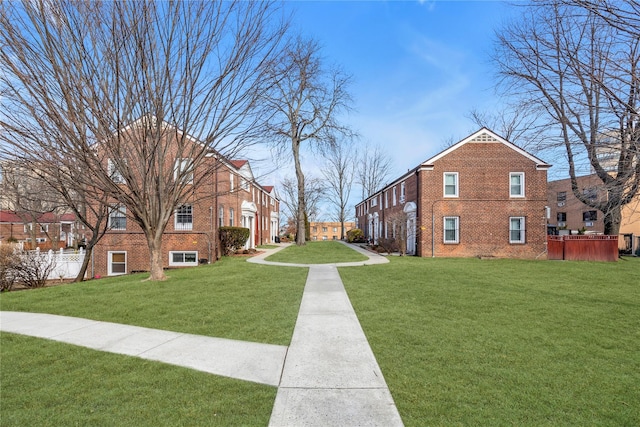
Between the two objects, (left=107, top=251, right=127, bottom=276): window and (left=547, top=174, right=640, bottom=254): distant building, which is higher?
(left=547, top=174, right=640, bottom=254): distant building

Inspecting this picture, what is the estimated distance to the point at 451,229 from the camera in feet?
63.6

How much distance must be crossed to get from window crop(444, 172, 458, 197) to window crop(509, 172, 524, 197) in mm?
3160

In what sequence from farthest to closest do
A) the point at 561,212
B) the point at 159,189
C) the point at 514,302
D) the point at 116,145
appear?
the point at 561,212, the point at 159,189, the point at 116,145, the point at 514,302

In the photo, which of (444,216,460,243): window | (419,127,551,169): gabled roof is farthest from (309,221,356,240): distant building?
(419,127,551,169): gabled roof

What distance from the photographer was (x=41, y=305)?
7.43m

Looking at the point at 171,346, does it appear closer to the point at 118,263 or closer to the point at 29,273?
the point at 29,273

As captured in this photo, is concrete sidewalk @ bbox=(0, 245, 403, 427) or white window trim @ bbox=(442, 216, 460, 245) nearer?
concrete sidewalk @ bbox=(0, 245, 403, 427)

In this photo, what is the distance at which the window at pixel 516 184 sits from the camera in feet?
63.1

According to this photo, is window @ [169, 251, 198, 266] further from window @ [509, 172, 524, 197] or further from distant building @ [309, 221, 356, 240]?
distant building @ [309, 221, 356, 240]

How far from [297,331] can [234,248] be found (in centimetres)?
1557

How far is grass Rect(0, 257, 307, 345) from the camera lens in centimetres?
553

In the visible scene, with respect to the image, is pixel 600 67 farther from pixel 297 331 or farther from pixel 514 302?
pixel 297 331

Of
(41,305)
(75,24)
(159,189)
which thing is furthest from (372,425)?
(75,24)

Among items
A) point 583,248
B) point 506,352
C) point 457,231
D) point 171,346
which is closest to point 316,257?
point 457,231
